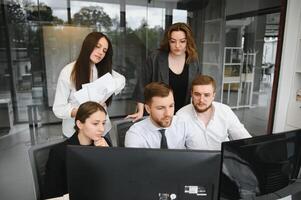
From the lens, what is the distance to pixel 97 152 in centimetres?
74

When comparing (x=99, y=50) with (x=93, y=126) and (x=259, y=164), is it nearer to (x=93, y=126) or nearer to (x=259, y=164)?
(x=93, y=126)

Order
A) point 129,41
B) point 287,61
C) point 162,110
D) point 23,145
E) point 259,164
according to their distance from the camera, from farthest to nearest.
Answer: point 129,41 < point 23,145 < point 287,61 < point 162,110 < point 259,164

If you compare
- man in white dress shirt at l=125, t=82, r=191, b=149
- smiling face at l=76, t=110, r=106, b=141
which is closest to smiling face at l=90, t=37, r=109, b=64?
smiling face at l=76, t=110, r=106, b=141

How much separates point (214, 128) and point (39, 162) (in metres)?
→ 0.96

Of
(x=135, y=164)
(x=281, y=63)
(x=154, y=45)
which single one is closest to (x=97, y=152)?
(x=135, y=164)

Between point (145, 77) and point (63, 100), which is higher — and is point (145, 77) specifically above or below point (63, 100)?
above

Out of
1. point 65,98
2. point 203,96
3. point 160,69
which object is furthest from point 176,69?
point 65,98

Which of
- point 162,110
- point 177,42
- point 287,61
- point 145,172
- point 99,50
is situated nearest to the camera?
point 145,172

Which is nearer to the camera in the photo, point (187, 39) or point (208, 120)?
point (208, 120)

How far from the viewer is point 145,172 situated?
2.38 feet

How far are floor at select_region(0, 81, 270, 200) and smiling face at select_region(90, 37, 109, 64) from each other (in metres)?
0.49

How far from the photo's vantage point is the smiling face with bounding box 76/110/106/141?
137 cm

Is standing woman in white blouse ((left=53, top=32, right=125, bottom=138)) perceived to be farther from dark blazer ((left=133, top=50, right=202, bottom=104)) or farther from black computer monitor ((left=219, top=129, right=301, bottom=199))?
black computer monitor ((left=219, top=129, right=301, bottom=199))

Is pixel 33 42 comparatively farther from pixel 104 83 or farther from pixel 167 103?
pixel 167 103
